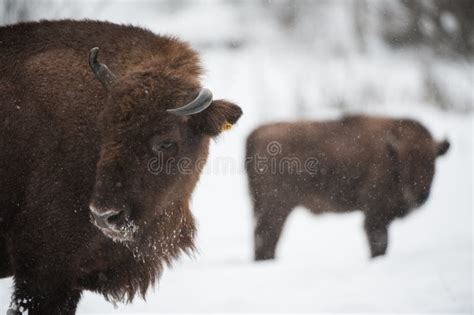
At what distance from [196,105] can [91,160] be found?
75 cm

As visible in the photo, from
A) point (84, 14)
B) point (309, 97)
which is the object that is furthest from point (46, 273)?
point (309, 97)

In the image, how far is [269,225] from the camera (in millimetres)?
8422

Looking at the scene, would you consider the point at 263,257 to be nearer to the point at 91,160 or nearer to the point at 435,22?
the point at 91,160

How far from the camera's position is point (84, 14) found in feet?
40.1

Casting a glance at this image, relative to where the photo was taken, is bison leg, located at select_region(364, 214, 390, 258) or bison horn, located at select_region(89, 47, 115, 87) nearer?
bison horn, located at select_region(89, 47, 115, 87)

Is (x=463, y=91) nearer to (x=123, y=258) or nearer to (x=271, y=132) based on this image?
(x=271, y=132)

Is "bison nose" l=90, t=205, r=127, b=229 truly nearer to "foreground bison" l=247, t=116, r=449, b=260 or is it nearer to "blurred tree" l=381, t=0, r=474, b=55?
"foreground bison" l=247, t=116, r=449, b=260

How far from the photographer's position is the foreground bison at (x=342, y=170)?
8.45 meters

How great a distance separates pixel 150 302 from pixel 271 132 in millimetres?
3657

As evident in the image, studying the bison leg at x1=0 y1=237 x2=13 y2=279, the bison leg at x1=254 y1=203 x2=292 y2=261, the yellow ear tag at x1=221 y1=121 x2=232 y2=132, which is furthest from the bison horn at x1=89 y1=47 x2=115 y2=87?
the bison leg at x1=254 y1=203 x2=292 y2=261

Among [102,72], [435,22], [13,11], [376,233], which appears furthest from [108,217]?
[435,22]

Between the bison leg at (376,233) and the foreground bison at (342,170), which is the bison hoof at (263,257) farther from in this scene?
the bison leg at (376,233)

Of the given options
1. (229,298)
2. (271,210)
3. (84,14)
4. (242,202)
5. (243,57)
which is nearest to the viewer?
(229,298)

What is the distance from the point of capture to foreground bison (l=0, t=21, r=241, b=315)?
3545 millimetres
